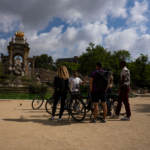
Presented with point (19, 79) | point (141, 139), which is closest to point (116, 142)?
point (141, 139)

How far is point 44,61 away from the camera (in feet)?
257

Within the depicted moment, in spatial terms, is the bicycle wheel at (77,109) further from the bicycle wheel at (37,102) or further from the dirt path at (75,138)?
the bicycle wheel at (37,102)

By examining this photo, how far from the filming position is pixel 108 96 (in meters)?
6.29

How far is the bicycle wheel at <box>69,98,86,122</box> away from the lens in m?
5.36

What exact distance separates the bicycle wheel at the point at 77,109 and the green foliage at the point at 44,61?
69.3 meters

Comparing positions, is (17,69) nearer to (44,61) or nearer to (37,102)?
(44,61)

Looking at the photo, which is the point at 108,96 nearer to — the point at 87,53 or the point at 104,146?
the point at 104,146

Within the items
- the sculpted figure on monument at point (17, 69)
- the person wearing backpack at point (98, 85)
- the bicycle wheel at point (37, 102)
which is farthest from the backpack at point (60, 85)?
the sculpted figure on monument at point (17, 69)

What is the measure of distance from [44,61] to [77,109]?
246ft

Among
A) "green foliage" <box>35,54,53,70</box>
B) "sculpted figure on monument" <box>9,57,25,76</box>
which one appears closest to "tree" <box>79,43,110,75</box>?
"sculpted figure on monument" <box>9,57,25,76</box>

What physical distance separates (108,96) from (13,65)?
150 ft

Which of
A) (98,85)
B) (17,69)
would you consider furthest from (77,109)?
(17,69)

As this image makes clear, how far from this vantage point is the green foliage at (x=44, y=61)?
74438 mm

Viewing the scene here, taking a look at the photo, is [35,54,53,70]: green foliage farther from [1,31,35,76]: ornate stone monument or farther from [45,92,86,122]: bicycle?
[45,92,86,122]: bicycle
